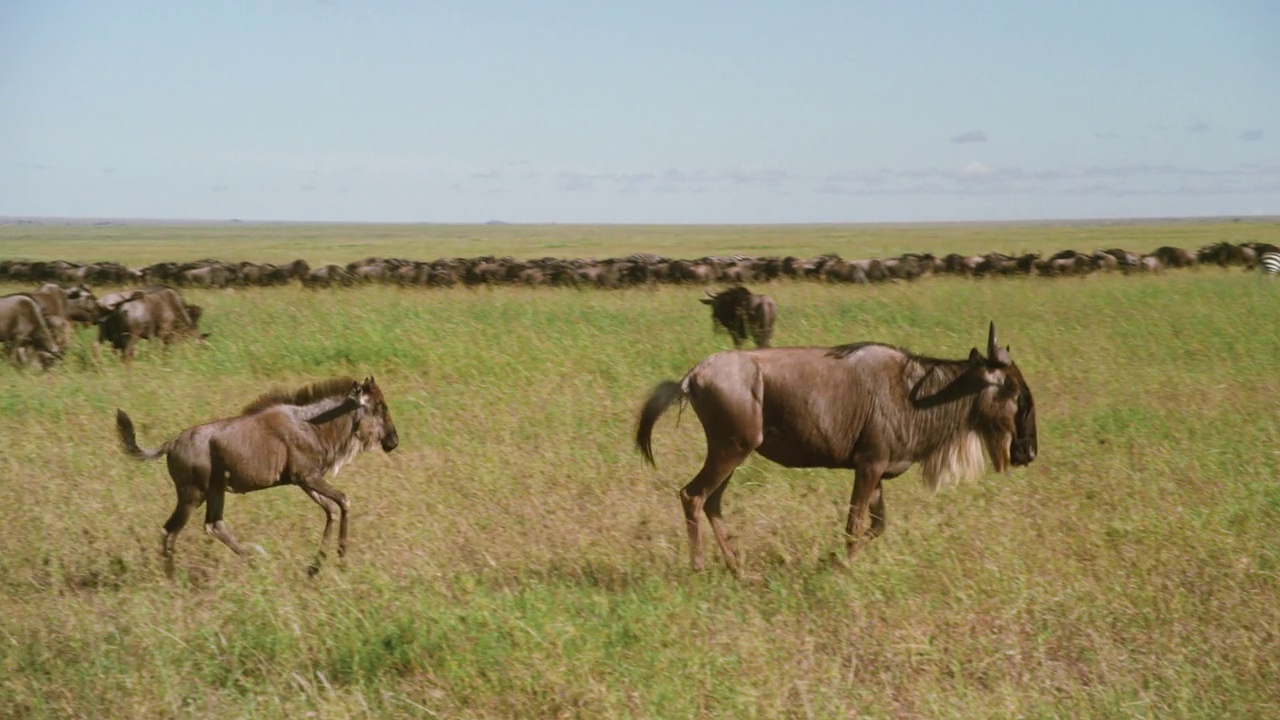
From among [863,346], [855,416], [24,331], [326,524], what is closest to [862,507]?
[855,416]

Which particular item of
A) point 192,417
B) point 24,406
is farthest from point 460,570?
point 24,406

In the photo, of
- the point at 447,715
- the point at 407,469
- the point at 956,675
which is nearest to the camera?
the point at 447,715

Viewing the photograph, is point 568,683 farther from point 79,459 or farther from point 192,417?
point 192,417

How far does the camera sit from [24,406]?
1130 centimetres

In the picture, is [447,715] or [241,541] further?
[241,541]

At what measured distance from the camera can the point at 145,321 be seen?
15.9 metres

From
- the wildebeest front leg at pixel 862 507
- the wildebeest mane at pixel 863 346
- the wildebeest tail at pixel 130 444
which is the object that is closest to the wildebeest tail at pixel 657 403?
the wildebeest mane at pixel 863 346

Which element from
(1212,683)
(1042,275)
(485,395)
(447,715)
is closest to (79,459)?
(485,395)

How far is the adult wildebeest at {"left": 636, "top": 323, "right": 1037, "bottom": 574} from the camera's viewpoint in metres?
6.74

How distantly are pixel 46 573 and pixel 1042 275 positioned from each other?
29828 millimetres

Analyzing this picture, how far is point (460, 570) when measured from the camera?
253 inches

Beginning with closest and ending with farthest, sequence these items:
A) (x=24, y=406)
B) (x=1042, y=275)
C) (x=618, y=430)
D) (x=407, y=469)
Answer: (x=407, y=469)
(x=618, y=430)
(x=24, y=406)
(x=1042, y=275)

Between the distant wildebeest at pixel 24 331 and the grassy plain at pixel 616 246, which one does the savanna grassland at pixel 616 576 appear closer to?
the distant wildebeest at pixel 24 331

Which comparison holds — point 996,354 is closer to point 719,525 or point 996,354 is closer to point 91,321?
point 719,525
